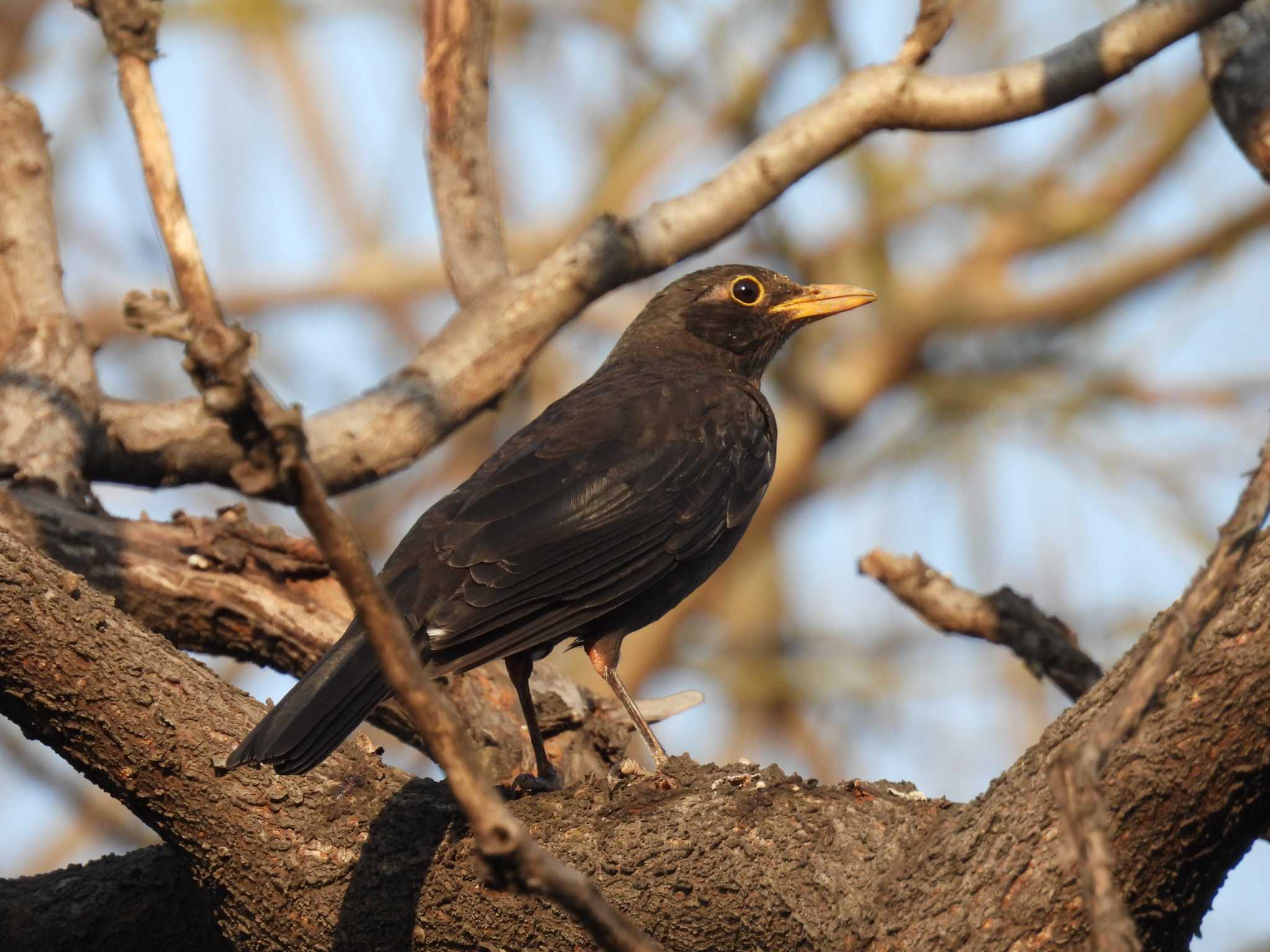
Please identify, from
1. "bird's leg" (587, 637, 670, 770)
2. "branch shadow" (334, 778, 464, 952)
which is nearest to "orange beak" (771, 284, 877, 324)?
"bird's leg" (587, 637, 670, 770)

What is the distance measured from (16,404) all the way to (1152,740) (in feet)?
12.9

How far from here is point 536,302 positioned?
562 cm

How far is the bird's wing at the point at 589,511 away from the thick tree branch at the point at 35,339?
1.39m

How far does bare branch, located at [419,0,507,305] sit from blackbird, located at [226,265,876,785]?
0.66 metres

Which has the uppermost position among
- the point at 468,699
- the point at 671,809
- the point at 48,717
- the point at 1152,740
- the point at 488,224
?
the point at 488,224

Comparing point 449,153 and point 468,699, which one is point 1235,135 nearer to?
point 449,153

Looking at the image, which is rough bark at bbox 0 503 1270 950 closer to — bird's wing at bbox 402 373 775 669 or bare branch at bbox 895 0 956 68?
bird's wing at bbox 402 373 775 669

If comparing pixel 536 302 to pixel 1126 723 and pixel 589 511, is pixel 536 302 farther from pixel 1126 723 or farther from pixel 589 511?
pixel 1126 723

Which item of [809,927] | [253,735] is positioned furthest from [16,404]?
[809,927]

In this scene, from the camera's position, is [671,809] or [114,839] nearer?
[671,809]

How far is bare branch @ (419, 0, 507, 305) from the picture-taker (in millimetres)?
6008

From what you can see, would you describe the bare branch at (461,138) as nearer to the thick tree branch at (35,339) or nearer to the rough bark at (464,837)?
the thick tree branch at (35,339)

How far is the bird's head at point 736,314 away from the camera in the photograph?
631 cm

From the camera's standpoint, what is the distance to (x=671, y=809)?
12.4 feet
